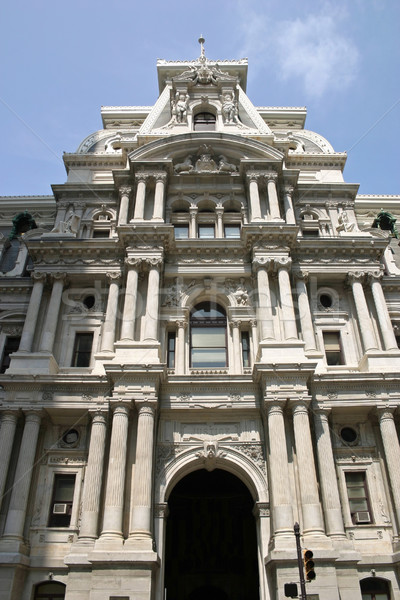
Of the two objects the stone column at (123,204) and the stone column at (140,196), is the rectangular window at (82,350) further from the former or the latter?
the stone column at (140,196)

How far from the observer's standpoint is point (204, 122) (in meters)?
32.8

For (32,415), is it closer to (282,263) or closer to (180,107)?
(282,263)

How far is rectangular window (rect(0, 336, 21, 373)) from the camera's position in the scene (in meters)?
25.4

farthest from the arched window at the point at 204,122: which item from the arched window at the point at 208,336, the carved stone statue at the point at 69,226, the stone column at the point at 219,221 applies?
the arched window at the point at 208,336

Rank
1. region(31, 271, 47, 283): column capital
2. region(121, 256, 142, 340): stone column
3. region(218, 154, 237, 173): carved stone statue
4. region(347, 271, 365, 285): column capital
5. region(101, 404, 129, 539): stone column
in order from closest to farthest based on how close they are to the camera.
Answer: region(101, 404, 129, 539): stone column → region(121, 256, 142, 340): stone column → region(31, 271, 47, 283): column capital → region(347, 271, 365, 285): column capital → region(218, 154, 237, 173): carved stone statue

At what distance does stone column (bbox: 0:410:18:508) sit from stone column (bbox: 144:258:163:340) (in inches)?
238

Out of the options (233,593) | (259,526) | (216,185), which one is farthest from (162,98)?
(233,593)

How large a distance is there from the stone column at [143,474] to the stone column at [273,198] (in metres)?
11.3

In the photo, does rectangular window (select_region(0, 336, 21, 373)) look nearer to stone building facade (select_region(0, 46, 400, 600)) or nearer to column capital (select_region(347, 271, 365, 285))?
stone building facade (select_region(0, 46, 400, 600))

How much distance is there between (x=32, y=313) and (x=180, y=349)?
22.6 feet

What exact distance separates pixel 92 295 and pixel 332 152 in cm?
1721

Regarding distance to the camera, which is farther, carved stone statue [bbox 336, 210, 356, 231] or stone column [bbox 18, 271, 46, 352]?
carved stone statue [bbox 336, 210, 356, 231]

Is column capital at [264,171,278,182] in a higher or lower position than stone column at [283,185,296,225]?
higher

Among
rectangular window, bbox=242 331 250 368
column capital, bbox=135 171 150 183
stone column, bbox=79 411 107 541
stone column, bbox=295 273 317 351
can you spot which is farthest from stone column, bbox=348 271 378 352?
stone column, bbox=79 411 107 541
